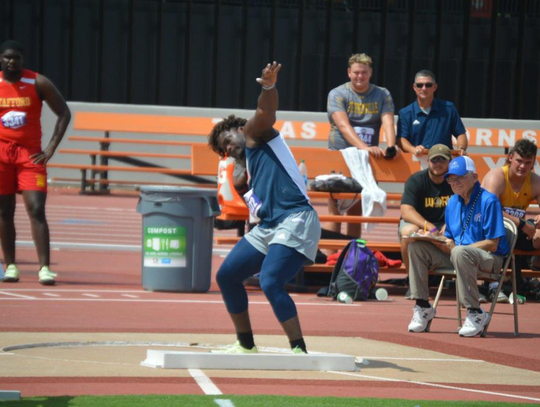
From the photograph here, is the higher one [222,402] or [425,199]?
[425,199]

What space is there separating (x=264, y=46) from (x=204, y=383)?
920 inches

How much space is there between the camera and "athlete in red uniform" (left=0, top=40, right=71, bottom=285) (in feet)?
38.0

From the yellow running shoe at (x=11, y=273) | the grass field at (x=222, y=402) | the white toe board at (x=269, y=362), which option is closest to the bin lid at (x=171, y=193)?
the yellow running shoe at (x=11, y=273)

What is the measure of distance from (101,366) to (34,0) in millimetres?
23301

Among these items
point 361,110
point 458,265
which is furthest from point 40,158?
point 458,265

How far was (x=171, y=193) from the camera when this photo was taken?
12008 mm

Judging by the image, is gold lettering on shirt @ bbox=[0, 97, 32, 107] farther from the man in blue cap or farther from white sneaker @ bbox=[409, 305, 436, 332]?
white sneaker @ bbox=[409, 305, 436, 332]

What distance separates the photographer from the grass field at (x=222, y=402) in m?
5.69

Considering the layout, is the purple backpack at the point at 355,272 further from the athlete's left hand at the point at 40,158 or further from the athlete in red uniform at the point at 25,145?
the athlete's left hand at the point at 40,158

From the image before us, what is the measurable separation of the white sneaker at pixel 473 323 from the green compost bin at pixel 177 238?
3448 mm

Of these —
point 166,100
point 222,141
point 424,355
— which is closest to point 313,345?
point 424,355

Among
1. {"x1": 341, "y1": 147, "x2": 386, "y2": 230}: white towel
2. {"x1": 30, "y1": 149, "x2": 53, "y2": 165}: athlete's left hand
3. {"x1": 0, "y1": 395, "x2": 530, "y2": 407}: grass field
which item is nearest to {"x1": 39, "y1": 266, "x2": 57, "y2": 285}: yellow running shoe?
{"x1": 30, "y1": 149, "x2": 53, "y2": 165}: athlete's left hand

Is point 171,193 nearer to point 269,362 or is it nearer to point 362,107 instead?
point 362,107

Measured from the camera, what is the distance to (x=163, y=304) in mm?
11008
